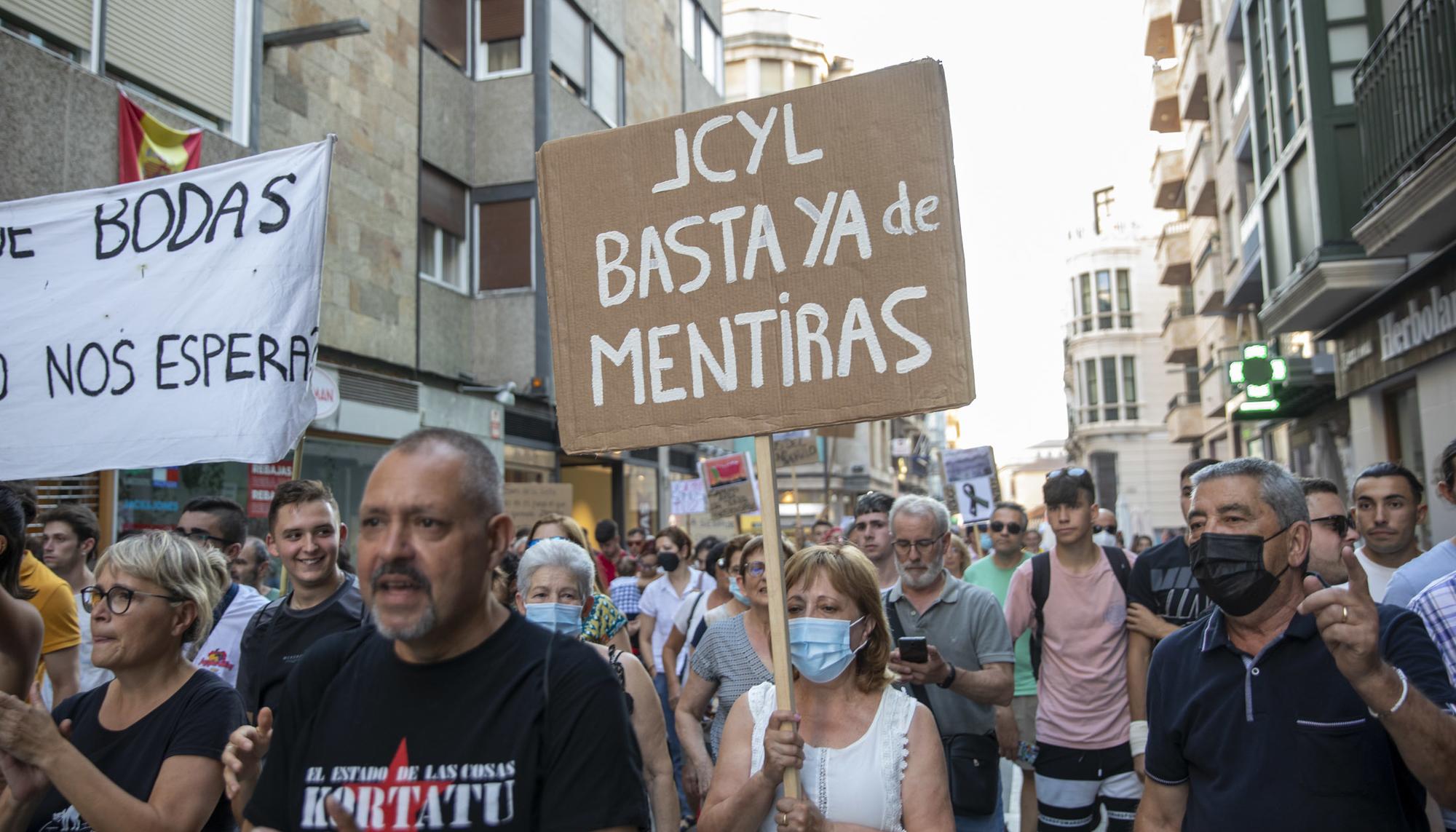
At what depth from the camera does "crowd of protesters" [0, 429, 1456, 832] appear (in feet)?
7.45

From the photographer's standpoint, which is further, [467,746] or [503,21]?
[503,21]

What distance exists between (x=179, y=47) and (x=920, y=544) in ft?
31.4

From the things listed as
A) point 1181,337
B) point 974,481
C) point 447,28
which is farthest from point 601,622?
point 1181,337

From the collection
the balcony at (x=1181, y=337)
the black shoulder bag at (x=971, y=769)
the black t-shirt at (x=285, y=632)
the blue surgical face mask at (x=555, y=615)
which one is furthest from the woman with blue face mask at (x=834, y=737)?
the balcony at (x=1181, y=337)

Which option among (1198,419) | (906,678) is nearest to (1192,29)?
(1198,419)

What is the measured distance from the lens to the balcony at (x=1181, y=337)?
3669cm

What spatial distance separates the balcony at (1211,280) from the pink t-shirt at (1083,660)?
24238mm

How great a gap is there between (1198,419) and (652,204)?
116 ft

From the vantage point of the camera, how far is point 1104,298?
54.5 meters

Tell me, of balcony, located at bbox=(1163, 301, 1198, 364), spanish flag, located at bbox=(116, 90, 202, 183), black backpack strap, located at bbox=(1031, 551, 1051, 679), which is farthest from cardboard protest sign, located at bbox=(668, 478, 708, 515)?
balcony, located at bbox=(1163, 301, 1198, 364)

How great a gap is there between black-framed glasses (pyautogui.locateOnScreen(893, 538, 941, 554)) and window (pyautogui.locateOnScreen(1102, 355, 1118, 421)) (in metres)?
50.0

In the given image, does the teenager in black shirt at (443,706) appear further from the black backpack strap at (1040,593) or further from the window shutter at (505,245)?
the window shutter at (505,245)

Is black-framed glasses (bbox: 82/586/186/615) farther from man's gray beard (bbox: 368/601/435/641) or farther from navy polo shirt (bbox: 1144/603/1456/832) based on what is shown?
navy polo shirt (bbox: 1144/603/1456/832)

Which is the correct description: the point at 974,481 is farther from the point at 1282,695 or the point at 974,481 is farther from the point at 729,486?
the point at 1282,695
